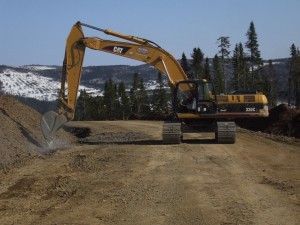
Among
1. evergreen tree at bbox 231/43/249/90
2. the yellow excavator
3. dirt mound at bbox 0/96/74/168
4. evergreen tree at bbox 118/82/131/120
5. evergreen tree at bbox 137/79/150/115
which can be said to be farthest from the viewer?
evergreen tree at bbox 137/79/150/115

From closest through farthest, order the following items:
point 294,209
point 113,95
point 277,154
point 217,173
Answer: point 294,209, point 217,173, point 277,154, point 113,95

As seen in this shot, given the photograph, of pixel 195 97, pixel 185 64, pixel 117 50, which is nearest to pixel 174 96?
pixel 195 97

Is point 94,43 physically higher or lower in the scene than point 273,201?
higher

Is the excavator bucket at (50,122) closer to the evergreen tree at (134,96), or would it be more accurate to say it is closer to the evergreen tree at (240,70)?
the evergreen tree at (240,70)

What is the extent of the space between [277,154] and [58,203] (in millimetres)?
9697

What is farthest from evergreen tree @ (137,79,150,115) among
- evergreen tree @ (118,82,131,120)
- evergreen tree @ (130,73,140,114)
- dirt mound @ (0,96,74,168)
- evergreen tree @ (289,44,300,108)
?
dirt mound @ (0,96,74,168)

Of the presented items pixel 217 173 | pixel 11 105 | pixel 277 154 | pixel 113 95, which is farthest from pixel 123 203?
pixel 113 95

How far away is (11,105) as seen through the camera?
22844 mm

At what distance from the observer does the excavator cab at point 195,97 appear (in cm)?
2039

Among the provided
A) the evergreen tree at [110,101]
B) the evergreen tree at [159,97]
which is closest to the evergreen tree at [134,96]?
the evergreen tree at [110,101]

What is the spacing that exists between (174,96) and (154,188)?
10.4 m

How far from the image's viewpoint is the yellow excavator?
19594mm

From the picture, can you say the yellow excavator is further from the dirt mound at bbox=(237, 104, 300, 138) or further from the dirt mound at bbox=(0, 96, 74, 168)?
the dirt mound at bbox=(237, 104, 300, 138)

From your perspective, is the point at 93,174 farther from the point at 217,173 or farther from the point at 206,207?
the point at 206,207
